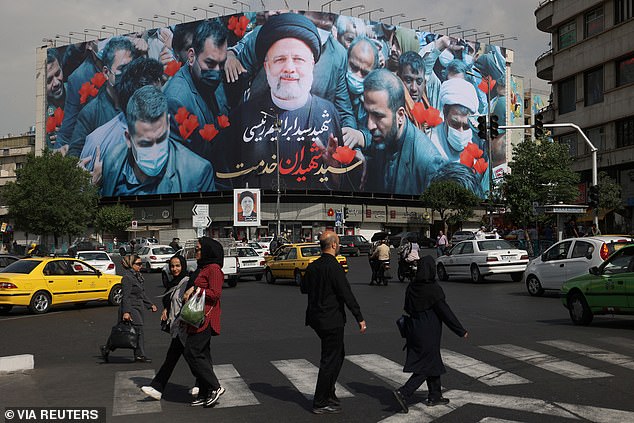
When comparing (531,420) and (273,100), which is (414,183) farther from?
(531,420)

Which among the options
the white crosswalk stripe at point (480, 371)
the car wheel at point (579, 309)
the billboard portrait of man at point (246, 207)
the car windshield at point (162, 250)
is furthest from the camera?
the billboard portrait of man at point (246, 207)

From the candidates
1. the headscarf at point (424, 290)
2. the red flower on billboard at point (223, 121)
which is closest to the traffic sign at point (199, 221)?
the headscarf at point (424, 290)

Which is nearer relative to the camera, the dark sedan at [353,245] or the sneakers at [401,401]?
the sneakers at [401,401]

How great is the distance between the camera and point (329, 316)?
7.17m

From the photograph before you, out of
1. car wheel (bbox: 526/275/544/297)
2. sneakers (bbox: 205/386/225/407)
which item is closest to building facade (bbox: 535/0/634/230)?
car wheel (bbox: 526/275/544/297)

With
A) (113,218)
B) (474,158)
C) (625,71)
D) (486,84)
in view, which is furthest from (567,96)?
(113,218)

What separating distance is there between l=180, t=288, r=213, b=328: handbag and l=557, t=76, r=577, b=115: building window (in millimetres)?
38552

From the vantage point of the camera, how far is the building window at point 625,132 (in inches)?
1444

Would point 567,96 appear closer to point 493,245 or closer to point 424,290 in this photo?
point 493,245

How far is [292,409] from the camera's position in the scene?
738 cm

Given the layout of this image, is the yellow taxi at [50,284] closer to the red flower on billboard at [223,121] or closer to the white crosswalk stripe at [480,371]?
the white crosswalk stripe at [480,371]

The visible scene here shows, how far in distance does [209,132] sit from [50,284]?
63335mm

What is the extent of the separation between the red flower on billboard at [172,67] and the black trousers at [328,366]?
80.0 metres

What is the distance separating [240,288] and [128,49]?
69372mm
